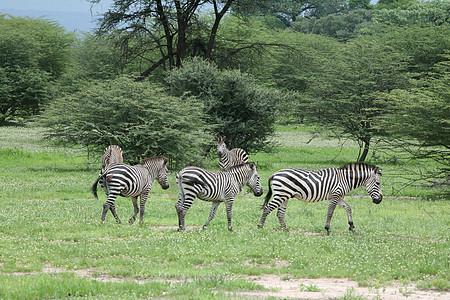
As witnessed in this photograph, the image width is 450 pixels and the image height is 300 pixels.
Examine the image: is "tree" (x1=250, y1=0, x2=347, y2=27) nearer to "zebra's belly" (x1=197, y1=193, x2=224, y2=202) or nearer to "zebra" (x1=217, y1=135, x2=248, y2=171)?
"zebra" (x1=217, y1=135, x2=248, y2=171)

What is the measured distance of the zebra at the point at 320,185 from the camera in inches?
535

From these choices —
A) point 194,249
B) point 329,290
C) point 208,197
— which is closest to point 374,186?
point 208,197

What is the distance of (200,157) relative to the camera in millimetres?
28812

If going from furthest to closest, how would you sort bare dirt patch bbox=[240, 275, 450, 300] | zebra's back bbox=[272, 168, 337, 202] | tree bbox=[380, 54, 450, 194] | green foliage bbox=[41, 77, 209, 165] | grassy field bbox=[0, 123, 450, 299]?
green foliage bbox=[41, 77, 209, 165]
tree bbox=[380, 54, 450, 194]
zebra's back bbox=[272, 168, 337, 202]
grassy field bbox=[0, 123, 450, 299]
bare dirt patch bbox=[240, 275, 450, 300]

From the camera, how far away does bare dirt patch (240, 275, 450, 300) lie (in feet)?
25.6

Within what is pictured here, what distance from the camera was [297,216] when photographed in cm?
1738

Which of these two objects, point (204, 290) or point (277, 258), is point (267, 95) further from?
point (204, 290)

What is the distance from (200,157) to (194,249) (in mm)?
18116

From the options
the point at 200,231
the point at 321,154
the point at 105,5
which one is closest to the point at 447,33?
the point at 321,154

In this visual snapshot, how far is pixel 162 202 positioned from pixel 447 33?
151 feet

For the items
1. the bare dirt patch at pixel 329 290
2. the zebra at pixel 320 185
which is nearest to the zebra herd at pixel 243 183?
the zebra at pixel 320 185

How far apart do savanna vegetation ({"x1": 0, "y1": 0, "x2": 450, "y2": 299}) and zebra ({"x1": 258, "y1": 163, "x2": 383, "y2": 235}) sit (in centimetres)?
81

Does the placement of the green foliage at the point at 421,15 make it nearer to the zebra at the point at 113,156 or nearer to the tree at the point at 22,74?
the tree at the point at 22,74

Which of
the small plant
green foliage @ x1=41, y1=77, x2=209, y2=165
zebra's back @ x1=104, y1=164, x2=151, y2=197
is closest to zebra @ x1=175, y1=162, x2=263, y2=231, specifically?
zebra's back @ x1=104, y1=164, x2=151, y2=197
